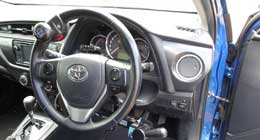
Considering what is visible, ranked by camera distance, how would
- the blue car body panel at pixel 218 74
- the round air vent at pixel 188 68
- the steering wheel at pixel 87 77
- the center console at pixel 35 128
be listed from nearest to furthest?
A: 1. the steering wheel at pixel 87 77
2. the round air vent at pixel 188 68
3. the blue car body panel at pixel 218 74
4. the center console at pixel 35 128

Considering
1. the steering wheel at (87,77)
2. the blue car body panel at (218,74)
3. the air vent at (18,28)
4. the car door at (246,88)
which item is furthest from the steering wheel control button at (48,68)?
the car door at (246,88)

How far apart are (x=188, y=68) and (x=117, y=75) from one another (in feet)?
1.09

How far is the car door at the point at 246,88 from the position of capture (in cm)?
160

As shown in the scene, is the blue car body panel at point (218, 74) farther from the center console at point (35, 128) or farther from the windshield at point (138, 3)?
the center console at point (35, 128)

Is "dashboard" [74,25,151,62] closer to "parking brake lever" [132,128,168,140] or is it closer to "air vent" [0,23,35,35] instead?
"parking brake lever" [132,128,168,140]

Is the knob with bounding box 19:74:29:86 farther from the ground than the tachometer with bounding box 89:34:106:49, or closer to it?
closer to it

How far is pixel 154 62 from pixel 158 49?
7 cm

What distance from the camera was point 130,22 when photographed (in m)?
1.32

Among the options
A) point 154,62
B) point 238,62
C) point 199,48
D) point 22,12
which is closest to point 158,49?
point 154,62

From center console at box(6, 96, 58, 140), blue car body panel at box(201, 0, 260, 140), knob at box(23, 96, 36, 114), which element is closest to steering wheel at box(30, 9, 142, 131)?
knob at box(23, 96, 36, 114)

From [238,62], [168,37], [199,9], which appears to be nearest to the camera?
[168,37]

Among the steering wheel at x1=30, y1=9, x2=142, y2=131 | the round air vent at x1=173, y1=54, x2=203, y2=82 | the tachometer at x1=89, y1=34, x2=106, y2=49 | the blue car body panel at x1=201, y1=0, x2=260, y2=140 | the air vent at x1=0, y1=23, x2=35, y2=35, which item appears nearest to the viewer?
the steering wheel at x1=30, y1=9, x2=142, y2=131

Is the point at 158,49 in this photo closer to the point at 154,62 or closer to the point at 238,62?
the point at 154,62

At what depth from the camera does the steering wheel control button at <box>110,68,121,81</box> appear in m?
1.18
